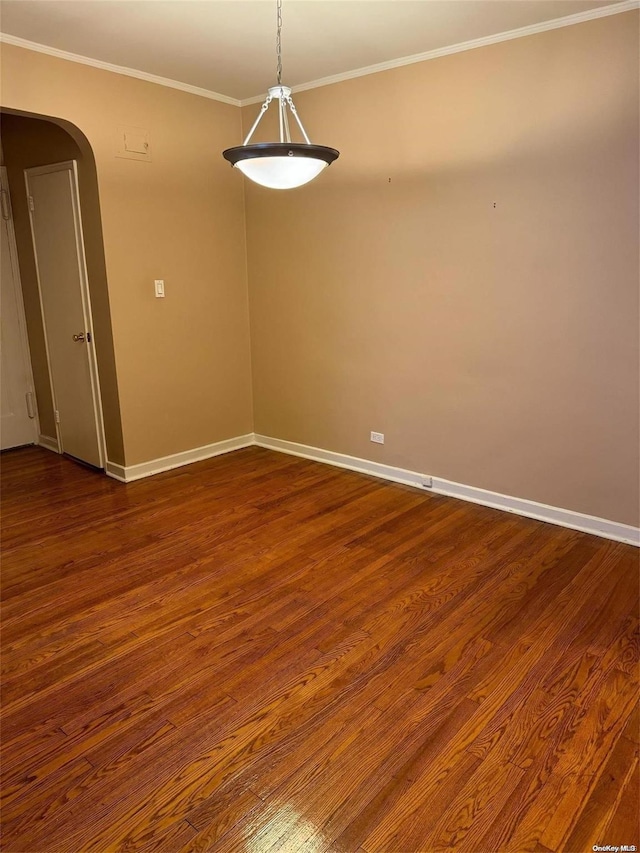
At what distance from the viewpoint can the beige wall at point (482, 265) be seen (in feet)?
9.70

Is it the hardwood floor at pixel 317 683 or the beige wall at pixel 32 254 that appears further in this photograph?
the beige wall at pixel 32 254

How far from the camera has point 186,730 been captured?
1.93m

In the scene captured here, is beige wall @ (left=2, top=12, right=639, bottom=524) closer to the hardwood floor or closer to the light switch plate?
the light switch plate

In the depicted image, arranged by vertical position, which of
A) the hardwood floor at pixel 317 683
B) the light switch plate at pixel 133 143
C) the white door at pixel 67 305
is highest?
the light switch plate at pixel 133 143

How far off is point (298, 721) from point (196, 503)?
2.06 meters

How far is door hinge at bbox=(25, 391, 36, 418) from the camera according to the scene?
4973 millimetres

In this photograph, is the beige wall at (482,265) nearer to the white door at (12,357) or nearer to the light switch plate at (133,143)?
the light switch plate at (133,143)

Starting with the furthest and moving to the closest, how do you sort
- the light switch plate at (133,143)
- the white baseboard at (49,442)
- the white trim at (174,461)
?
the white baseboard at (49,442), the white trim at (174,461), the light switch plate at (133,143)

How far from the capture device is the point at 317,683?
2145mm

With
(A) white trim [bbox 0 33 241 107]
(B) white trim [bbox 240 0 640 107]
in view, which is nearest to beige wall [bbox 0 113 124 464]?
(A) white trim [bbox 0 33 241 107]

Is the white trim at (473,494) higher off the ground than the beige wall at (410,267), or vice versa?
the beige wall at (410,267)

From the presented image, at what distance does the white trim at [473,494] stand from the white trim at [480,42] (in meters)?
2.59

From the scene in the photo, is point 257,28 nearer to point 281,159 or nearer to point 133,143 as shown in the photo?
point 133,143

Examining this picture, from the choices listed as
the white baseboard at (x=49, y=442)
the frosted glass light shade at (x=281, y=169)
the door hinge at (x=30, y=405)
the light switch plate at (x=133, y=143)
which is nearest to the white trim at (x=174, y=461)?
the white baseboard at (x=49, y=442)
